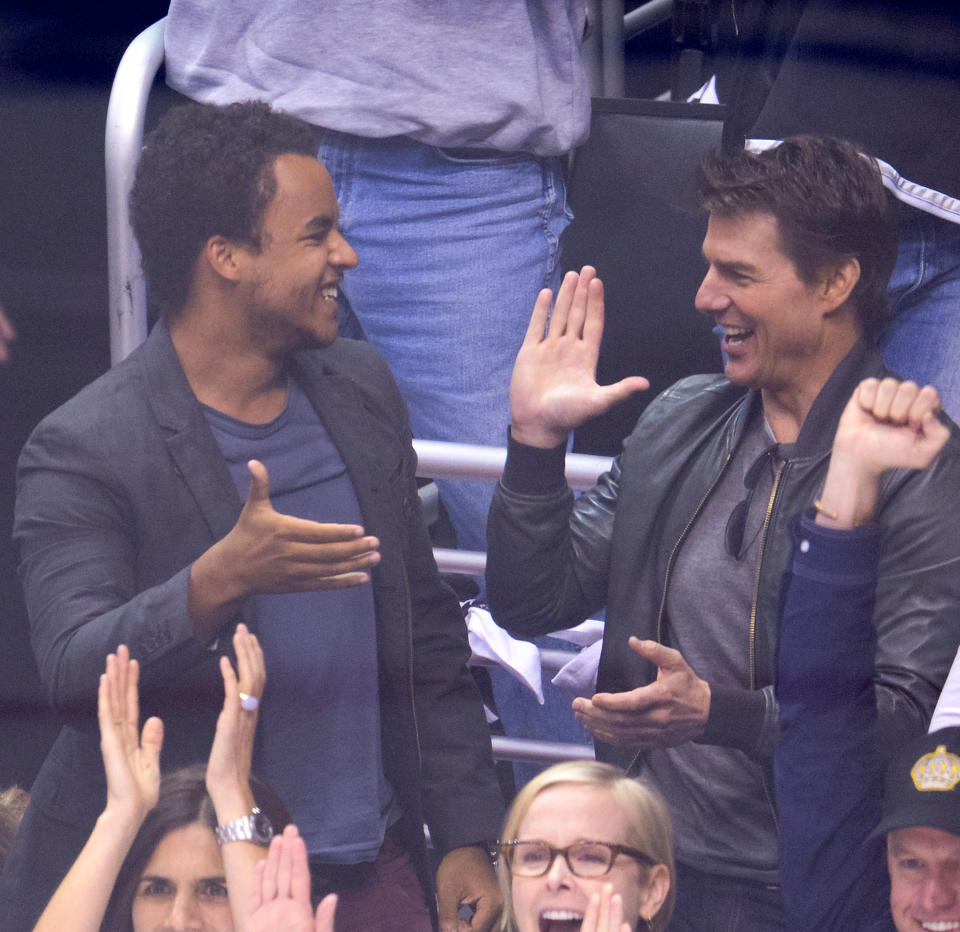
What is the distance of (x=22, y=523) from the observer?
40.4 inches

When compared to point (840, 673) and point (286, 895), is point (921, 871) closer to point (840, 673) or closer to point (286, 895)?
point (840, 673)

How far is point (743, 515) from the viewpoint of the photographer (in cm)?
108

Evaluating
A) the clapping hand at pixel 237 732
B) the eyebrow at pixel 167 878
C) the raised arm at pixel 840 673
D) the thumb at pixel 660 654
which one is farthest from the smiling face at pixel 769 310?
the eyebrow at pixel 167 878

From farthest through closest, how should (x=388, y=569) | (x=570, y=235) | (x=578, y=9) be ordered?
(x=570, y=235) < (x=578, y=9) < (x=388, y=569)

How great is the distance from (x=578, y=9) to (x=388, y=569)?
0.51m

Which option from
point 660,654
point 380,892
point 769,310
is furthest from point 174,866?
point 769,310

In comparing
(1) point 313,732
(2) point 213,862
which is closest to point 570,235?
(1) point 313,732

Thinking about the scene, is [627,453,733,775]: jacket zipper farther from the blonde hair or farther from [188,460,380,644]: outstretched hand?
[188,460,380,644]: outstretched hand

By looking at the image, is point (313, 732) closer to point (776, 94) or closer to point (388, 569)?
point (388, 569)

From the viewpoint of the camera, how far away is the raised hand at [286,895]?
3.31 feet

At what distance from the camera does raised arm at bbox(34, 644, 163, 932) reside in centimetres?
103

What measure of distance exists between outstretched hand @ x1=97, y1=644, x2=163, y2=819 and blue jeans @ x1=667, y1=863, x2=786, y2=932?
1.27ft

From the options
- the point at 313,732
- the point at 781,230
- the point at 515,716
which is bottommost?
the point at 515,716

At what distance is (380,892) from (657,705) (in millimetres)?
256
